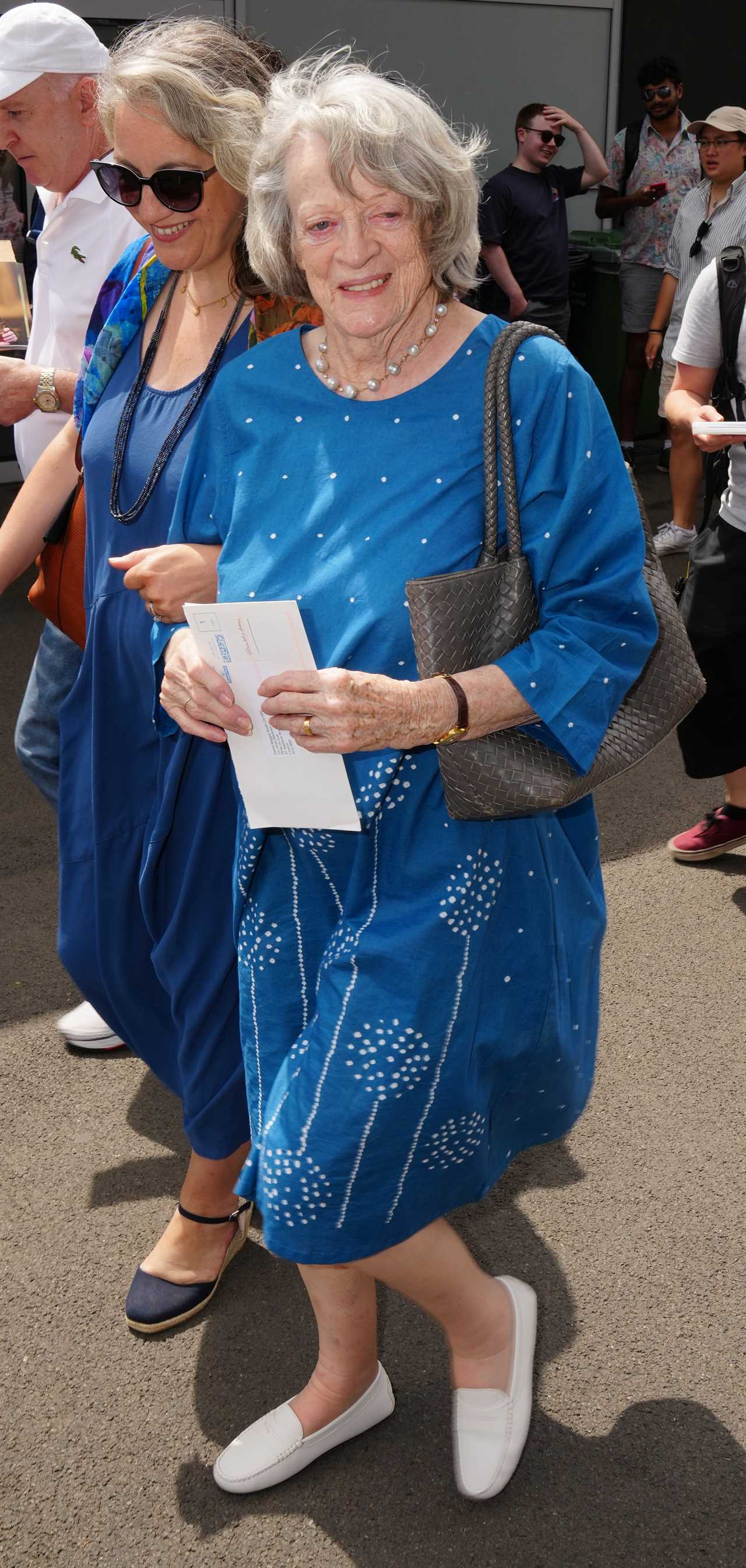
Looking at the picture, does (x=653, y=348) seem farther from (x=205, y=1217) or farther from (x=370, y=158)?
(x=370, y=158)

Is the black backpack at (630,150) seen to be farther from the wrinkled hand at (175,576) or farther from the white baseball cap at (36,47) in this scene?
the wrinkled hand at (175,576)

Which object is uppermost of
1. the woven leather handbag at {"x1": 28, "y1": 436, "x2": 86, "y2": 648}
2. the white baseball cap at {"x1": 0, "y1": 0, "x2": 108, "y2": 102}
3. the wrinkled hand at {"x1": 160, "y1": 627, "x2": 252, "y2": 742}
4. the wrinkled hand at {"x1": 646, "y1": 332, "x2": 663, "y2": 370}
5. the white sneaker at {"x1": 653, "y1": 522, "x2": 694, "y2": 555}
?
the white baseball cap at {"x1": 0, "y1": 0, "x2": 108, "y2": 102}

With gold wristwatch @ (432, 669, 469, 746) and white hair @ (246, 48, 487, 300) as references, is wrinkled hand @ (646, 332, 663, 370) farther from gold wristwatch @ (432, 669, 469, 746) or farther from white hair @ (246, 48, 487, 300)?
gold wristwatch @ (432, 669, 469, 746)

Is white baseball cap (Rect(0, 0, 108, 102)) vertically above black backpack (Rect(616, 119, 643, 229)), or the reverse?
white baseball cap (Rect(0, 0, 108, 102))

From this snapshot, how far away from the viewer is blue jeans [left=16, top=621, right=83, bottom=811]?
3.07 meters

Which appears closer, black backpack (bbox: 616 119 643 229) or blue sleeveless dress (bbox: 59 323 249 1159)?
blue sleeveless dress (bbox: 59 323 249 1159)

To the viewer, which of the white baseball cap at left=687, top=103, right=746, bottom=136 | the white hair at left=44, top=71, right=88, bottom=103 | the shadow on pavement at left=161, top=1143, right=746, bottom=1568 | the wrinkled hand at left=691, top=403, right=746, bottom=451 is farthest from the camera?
the white baseball cap at left=687, top=103, right=746, bottom=136

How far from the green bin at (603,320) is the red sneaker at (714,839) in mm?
6085

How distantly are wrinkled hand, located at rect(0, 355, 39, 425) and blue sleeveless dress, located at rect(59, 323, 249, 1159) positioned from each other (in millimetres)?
613

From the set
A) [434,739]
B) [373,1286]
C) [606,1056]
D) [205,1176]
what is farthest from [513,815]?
[606,1056]

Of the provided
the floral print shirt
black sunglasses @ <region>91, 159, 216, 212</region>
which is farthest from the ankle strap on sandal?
the floral print shirt

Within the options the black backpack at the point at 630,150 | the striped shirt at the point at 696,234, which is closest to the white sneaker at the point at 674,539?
the striped shirt at the point at 696,234

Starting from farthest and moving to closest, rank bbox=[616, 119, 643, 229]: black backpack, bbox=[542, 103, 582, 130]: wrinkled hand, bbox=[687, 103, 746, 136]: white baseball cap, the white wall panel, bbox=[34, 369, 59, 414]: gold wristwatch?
the white wall panel
bbox=[616, 119, 643, 229]: black backpack
bbox=[542, 103, 582, 130]: wrinkled hand
bbox=[687, 103, 746, 136]: white baseball cap
bbox=[34, 369, 59, 414]: gold wristwatch

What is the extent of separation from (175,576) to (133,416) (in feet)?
1.37
